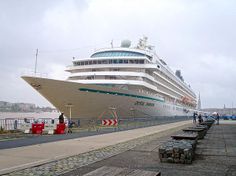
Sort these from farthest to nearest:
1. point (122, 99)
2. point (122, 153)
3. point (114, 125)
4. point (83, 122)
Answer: point (122, 99) < point (83, 122) < point (114, 125) < point (122, 153)

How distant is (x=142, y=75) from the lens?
96.6 ft

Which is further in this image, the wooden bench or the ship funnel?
the ship funnel

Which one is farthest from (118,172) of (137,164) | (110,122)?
(110,122)

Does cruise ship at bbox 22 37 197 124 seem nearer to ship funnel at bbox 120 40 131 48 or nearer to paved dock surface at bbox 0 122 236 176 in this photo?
ship funnel at bbox 120 40 131 48

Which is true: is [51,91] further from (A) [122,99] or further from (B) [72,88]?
(A) [122,99]

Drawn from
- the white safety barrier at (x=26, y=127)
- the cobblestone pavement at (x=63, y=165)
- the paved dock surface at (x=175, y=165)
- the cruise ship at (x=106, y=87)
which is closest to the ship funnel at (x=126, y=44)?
the cruise ship at (x=106, y=87)

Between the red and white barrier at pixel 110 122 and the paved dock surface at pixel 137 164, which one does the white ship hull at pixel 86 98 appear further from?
the paved dock surface at pixel 137 164

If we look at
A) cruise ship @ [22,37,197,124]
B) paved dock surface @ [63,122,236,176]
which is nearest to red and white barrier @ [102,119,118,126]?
cruise ship @ [22,37,197,124]

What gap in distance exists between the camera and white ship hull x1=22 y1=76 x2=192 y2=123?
22.6 metres

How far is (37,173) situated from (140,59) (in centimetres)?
2555

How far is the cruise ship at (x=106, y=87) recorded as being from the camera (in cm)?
2305

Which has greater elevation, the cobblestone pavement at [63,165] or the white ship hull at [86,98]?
the white ship hull at [86,98]

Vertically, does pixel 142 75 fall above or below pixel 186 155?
above

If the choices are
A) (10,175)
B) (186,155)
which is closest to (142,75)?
(186,155)
